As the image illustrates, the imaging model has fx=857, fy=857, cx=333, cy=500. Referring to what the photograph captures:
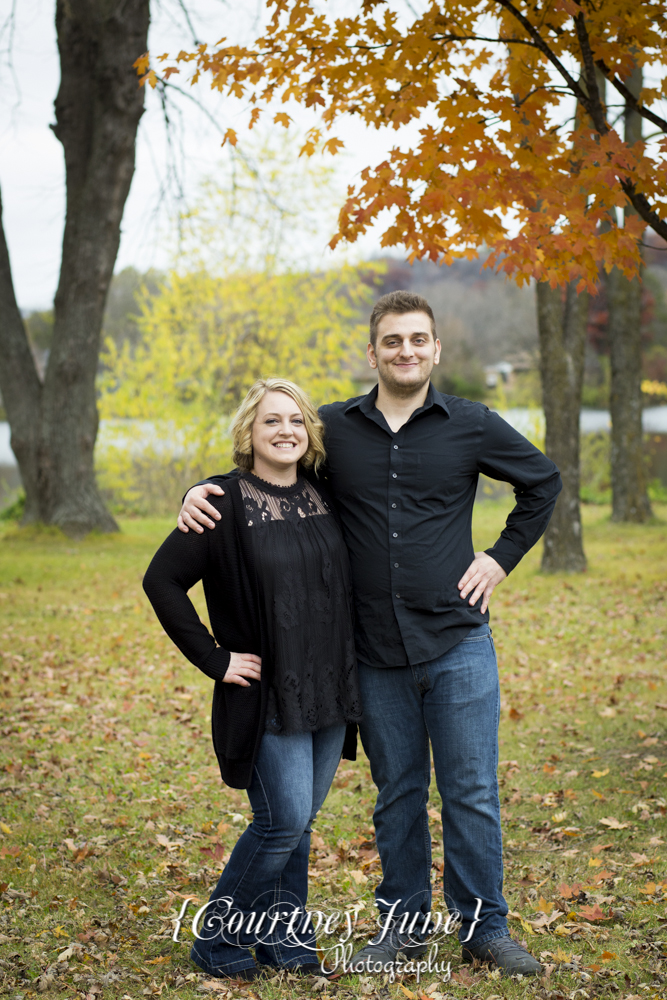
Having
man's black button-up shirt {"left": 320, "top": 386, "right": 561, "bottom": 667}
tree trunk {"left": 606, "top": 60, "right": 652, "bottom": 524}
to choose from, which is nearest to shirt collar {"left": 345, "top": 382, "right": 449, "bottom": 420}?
man's black button-up shirt {"left": 320, "top": 386, "right": 561, "bottom": 667}

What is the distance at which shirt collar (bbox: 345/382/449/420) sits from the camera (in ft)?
10.1

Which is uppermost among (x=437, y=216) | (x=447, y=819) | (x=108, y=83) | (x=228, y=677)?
(x=108, y=83)

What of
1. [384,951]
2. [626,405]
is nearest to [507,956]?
[384,951]

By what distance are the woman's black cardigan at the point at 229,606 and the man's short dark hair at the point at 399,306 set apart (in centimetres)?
85

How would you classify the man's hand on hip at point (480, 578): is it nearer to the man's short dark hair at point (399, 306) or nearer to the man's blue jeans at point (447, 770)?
the man's blue jeans at point (447, 770)

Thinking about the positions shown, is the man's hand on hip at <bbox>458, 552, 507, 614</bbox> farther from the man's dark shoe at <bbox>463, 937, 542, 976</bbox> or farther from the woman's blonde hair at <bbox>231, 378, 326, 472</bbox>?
the man's dark shoe at <bbox>463, 937, 542, 976</bbox>

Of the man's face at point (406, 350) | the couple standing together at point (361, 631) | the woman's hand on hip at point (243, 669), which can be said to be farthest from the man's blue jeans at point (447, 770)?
the man's face at point (406, 350)

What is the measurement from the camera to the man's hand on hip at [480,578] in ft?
9.90

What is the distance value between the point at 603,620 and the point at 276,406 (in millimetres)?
6438

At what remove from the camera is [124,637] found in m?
8.15

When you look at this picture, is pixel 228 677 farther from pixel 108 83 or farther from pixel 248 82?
pixel 108 83

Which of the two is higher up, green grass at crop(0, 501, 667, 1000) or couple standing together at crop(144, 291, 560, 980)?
couple standing together at crop(144, 291, 560, 980)

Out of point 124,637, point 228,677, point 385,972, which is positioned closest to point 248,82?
point 228,677

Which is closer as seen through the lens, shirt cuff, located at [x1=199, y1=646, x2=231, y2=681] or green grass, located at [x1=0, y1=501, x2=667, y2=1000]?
shirt cuff, located at [x1=199, y1=646, x2=231, y2=681]
